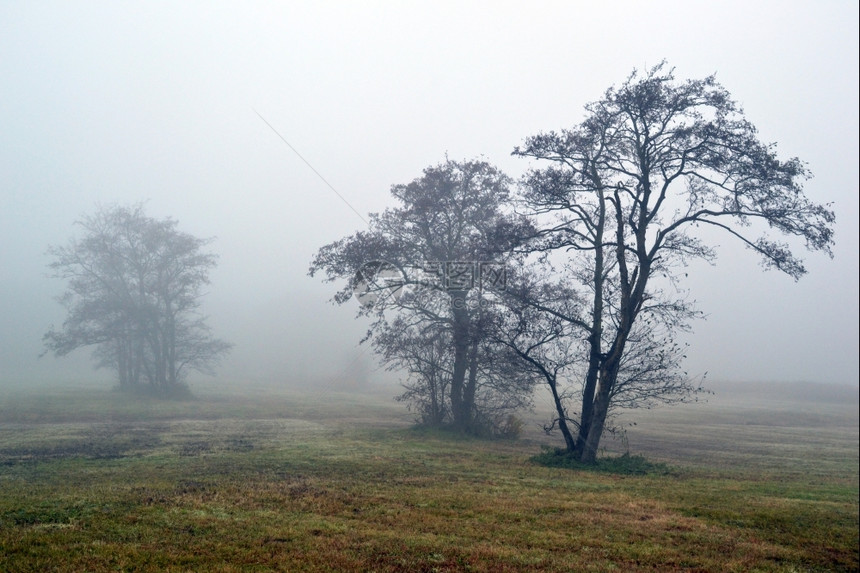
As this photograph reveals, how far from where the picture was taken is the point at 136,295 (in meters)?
46.7

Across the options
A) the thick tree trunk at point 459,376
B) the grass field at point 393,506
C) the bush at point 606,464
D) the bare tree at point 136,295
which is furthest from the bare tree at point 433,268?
the bare tree at point 136,295

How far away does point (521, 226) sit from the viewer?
1873cm

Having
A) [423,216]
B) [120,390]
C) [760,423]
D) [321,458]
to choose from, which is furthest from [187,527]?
[120,390]

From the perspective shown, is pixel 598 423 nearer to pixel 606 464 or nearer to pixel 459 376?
pixel 606 464

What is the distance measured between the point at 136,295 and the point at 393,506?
138 ft

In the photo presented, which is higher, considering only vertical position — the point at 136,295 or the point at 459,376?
the point at 136,295

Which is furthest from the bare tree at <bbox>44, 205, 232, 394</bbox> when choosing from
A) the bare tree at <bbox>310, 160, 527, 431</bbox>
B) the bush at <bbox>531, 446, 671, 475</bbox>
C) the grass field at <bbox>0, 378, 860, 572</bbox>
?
the bush at <bbox>531, 446, 671, 475</bbox>

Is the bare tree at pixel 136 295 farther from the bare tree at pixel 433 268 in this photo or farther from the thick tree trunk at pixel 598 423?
the thick tree trunk at pixel 598 423

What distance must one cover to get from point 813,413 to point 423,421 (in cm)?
2781

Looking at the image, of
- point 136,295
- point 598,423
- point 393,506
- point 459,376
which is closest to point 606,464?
point 598,423

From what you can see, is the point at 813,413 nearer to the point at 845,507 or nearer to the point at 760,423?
the point at 760,423

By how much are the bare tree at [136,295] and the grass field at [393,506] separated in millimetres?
21796

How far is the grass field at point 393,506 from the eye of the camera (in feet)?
26.1

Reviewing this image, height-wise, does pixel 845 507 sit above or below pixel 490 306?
below
